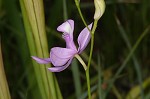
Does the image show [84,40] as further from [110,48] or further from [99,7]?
[110,48]

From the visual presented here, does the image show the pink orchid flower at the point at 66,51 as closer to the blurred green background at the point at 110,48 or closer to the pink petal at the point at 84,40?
the pink petal at the point at 84,40

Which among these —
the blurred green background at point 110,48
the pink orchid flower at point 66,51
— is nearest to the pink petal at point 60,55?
the pink orchid flower at point 66,51

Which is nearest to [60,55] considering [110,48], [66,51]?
[66,51]

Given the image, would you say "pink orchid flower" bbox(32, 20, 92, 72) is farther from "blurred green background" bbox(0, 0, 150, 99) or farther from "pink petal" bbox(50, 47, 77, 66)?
"blurred green background" bbox(0, 0, 150, 99)

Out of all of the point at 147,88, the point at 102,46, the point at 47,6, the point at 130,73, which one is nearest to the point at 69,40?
the point at 147,88

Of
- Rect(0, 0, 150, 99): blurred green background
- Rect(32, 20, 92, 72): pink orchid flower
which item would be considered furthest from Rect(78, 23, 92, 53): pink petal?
Rect(0, 0, 150, 99): blurred green background

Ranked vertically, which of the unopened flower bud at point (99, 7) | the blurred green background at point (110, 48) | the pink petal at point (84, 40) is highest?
the unopened flower bud at point (99, 7)

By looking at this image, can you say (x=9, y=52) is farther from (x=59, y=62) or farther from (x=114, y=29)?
(x=59, y=62)

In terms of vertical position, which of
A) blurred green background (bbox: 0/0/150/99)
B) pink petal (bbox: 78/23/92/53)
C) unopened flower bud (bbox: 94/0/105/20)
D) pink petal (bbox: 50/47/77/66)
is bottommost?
blurred green background (bbox: 0/0/150/99)
